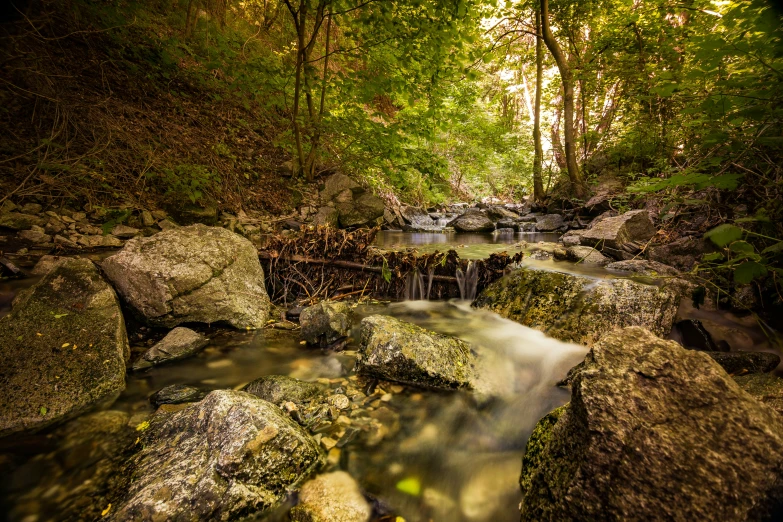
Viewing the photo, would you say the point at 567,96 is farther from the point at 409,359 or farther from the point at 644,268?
the point at 409,359

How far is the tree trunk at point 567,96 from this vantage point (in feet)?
36.5

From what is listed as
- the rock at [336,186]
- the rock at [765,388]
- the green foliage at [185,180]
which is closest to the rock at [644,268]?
the rock at [765,388]

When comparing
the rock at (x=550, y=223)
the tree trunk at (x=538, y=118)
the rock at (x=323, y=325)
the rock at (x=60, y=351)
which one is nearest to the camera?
the rock at (x=60, y=351)

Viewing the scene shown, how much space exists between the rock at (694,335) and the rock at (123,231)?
805 centimetres

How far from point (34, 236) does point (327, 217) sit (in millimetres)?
5644

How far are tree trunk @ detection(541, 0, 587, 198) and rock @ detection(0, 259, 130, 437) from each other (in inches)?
553

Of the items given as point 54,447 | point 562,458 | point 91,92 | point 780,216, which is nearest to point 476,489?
point 562,458

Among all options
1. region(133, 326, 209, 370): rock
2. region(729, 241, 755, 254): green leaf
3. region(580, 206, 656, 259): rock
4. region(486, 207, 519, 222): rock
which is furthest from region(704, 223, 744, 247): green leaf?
region(486, 207, 519, 222): rock

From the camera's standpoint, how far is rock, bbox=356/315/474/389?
8.77 feet

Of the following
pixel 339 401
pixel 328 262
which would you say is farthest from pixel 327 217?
pixel 339 401

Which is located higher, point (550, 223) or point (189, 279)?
point (550, 223)

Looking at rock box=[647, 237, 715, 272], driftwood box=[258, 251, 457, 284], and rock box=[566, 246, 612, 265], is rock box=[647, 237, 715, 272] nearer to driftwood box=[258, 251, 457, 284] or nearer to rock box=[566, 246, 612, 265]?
rock box=[566, 246, 612, 265]

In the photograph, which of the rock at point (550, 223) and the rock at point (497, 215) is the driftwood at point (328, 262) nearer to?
the rock at point (550, 223)

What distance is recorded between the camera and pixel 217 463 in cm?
162
